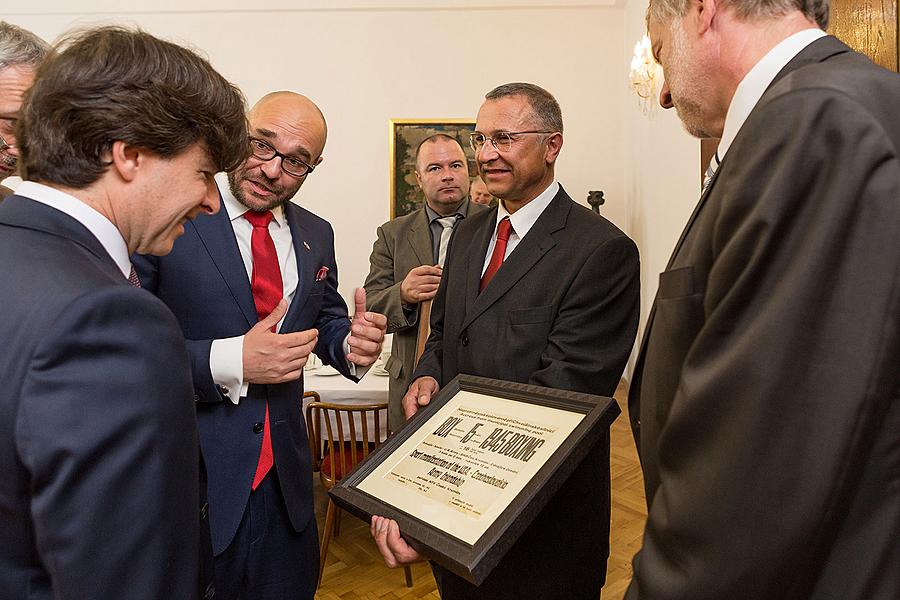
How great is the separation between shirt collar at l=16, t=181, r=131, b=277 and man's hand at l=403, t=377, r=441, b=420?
4.14 feet

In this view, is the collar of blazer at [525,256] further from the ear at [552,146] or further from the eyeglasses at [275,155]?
the eyeglasses at [275,155]

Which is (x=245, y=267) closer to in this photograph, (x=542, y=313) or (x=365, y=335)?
(x=365, y=335)

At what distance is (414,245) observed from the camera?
3543mm

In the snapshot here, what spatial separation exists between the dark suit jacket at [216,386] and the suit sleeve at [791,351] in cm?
124

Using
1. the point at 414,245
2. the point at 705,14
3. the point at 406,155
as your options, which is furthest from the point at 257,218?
the point at 406,155

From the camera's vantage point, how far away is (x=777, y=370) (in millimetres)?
743

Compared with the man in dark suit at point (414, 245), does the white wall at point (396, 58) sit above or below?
above

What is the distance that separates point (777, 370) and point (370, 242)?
6.68 m

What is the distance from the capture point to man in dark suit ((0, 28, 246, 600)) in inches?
31.6

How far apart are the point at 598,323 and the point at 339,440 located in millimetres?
1784

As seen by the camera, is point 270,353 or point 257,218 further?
point 257,218

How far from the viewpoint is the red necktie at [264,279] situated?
1774mm

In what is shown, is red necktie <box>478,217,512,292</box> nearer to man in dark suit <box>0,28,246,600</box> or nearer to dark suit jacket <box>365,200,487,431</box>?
dark suit jacket <box>365,200,487,431</box>

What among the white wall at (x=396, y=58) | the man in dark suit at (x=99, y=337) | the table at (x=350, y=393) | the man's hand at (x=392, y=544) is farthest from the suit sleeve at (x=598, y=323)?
the white wall at (x=396, y=58)
